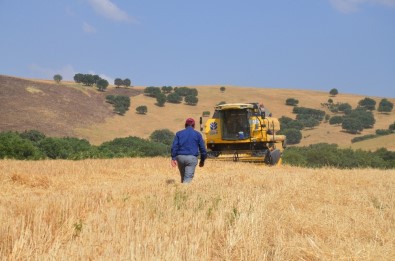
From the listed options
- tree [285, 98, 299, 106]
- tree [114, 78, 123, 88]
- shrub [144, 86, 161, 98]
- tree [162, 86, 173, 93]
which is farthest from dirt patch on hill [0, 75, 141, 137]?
tree [285, 98, 299, 106]

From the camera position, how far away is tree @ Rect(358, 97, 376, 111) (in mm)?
96688

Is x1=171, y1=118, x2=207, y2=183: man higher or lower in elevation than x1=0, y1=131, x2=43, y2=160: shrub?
higher

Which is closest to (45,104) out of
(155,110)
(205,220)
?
(155,110)

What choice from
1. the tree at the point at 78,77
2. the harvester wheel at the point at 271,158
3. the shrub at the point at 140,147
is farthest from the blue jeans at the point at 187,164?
the tree at the point at 78,77

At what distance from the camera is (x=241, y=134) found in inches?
835

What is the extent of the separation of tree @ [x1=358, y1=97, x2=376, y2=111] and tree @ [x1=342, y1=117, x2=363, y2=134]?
2149cm

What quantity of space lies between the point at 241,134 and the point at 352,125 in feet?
189

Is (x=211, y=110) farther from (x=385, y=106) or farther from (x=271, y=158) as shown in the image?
(x=271, y=158)

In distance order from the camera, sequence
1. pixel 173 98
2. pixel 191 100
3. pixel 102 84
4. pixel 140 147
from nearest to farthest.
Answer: pixel 140 147 < pixel 102 84 < pixel 191 100 < pixel 173 98

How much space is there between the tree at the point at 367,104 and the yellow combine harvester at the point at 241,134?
79995 millimetres

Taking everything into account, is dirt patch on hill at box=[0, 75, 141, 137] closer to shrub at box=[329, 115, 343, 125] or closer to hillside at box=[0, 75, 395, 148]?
hillside at box=[0, 75, 395, 148]

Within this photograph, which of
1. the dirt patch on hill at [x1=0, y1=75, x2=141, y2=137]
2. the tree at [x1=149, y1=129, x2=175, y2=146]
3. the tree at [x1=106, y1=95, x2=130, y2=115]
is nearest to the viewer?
the dirt patch on hill at [x1=0, y1=75, x2=141, y2=137]

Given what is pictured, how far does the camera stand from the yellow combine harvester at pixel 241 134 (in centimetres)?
2108

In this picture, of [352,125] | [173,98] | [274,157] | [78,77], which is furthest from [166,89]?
[274,157]
